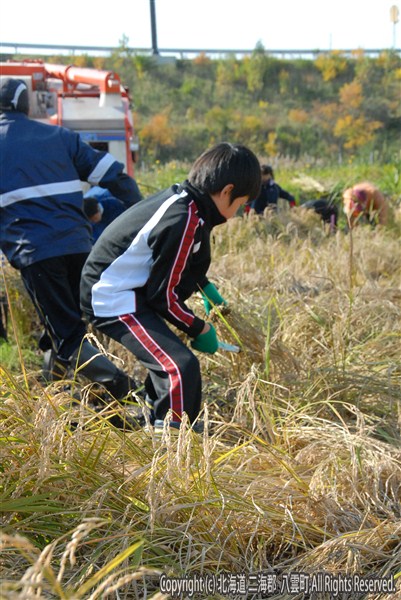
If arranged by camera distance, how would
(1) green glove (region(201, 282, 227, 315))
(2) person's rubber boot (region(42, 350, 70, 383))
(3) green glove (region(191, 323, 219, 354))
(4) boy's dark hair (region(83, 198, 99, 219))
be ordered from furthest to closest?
(4) boy's dark hair (region(83, 198, 99, 219)), (2) person's rubber boot (region(42, 350, 70, 383)), (1) green glove (region(201, 282, 227, 315)), (3) green glove (region(191, 323, 219, 354))

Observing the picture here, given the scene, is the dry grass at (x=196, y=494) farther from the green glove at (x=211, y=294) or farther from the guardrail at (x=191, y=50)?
the guardrail at (x=191, y=50)

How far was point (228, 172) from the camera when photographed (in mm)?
3049

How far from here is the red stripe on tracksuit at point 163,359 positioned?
9.80 feet

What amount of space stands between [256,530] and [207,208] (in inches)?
53.5

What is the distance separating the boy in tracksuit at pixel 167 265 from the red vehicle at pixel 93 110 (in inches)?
179

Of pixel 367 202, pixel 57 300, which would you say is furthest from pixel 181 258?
pixel 367 202

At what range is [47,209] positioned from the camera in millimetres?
4051

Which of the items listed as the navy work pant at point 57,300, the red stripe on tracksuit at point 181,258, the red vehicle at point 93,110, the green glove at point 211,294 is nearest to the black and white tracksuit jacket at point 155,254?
the red stripe on tracksuit at point 181,258

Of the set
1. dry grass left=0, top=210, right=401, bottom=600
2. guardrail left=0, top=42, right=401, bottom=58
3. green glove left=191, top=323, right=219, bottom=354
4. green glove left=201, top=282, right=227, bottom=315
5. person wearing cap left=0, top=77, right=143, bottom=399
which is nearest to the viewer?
dry grass left=0, top=210, right=401, bottom=600

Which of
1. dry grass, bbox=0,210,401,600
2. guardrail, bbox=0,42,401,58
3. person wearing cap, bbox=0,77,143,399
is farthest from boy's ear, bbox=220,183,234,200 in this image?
guardrail, bbox=0,42,401,58

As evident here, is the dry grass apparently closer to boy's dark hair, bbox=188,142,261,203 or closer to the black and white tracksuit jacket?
the black and white tracksuit jacket

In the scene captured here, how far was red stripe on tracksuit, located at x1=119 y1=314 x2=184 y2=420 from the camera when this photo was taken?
299 centimetres

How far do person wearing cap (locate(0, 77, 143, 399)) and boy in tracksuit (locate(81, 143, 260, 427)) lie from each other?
2.76 feet

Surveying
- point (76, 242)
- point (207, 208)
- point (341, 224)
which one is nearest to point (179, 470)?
point (207, 208)
